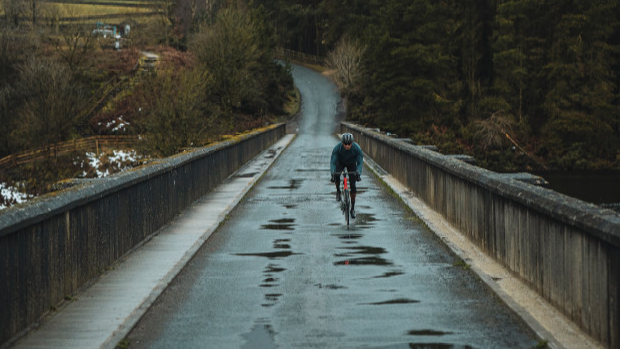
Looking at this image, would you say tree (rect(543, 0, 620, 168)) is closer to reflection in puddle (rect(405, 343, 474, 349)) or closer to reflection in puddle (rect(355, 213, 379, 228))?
reflection in puddle (rect(355, 213, 379, 228))

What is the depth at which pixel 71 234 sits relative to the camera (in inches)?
449

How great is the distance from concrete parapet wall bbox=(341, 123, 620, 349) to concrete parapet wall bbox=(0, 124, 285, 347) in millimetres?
5521

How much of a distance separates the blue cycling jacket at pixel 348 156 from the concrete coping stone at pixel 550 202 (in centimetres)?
216

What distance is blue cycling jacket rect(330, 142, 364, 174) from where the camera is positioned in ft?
64.4

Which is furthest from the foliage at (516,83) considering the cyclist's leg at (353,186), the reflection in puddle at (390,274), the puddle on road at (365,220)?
the reflection in puddle at (390,274)

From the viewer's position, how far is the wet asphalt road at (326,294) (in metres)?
9.09

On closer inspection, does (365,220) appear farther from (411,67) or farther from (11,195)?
(411,67)

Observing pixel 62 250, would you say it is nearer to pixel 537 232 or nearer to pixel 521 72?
pixel 537 232

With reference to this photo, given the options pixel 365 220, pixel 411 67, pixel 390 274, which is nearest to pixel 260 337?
pixel 390 274

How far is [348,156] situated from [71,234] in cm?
928

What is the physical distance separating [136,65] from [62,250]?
96.7 metres

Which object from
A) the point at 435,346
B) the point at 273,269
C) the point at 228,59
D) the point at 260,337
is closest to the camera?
the point at 435,346

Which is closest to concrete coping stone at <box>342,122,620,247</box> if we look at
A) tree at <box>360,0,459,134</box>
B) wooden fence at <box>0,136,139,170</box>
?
wooden fence at <box>0,136,139,170</box>

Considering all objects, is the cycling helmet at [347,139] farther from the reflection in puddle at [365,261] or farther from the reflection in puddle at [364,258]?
the reflection in puddle at [365,261]
